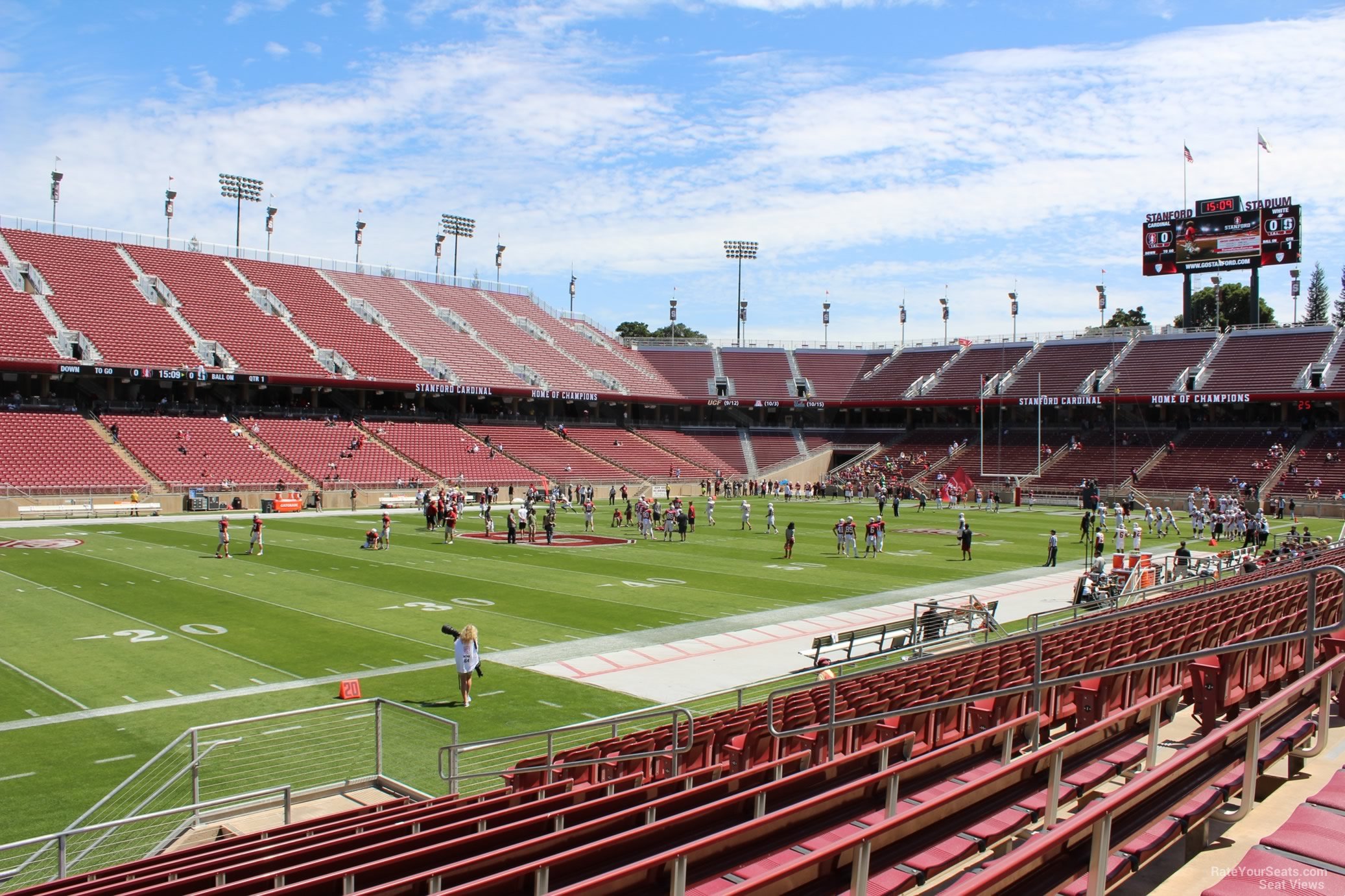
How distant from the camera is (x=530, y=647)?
20.0m

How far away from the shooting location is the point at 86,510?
44781 millimetres

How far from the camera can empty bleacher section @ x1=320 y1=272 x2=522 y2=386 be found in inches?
2847

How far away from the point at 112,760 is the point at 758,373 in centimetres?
7909

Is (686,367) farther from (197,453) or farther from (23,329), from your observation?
(23,329)

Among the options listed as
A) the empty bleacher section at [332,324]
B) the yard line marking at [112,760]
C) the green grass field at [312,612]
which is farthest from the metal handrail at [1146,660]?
the empty bleacher section at [332,324]

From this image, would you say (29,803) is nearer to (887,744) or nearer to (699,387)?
(887,744)

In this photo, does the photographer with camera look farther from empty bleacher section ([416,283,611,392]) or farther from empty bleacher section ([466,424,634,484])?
empty bleacher section ([416,283,611,392])

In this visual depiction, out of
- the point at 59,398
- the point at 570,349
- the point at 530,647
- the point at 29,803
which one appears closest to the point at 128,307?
the point at 59,398

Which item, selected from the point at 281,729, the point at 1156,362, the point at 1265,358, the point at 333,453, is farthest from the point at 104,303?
the point at 1265,358

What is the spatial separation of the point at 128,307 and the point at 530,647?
51924 mm

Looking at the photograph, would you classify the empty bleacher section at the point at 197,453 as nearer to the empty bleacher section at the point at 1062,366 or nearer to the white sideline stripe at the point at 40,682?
the white sideline stripe at the point at 40,682

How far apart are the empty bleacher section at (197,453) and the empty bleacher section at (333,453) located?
1272mm

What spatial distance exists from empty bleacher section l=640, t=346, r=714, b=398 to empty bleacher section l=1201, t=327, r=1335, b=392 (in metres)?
37.5

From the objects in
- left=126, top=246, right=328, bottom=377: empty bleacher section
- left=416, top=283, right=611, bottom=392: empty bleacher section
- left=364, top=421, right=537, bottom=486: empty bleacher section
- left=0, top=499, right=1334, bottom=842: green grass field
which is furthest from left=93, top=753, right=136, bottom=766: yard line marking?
left=416, top=283, right=611, bottom=392: empty bleacher section
